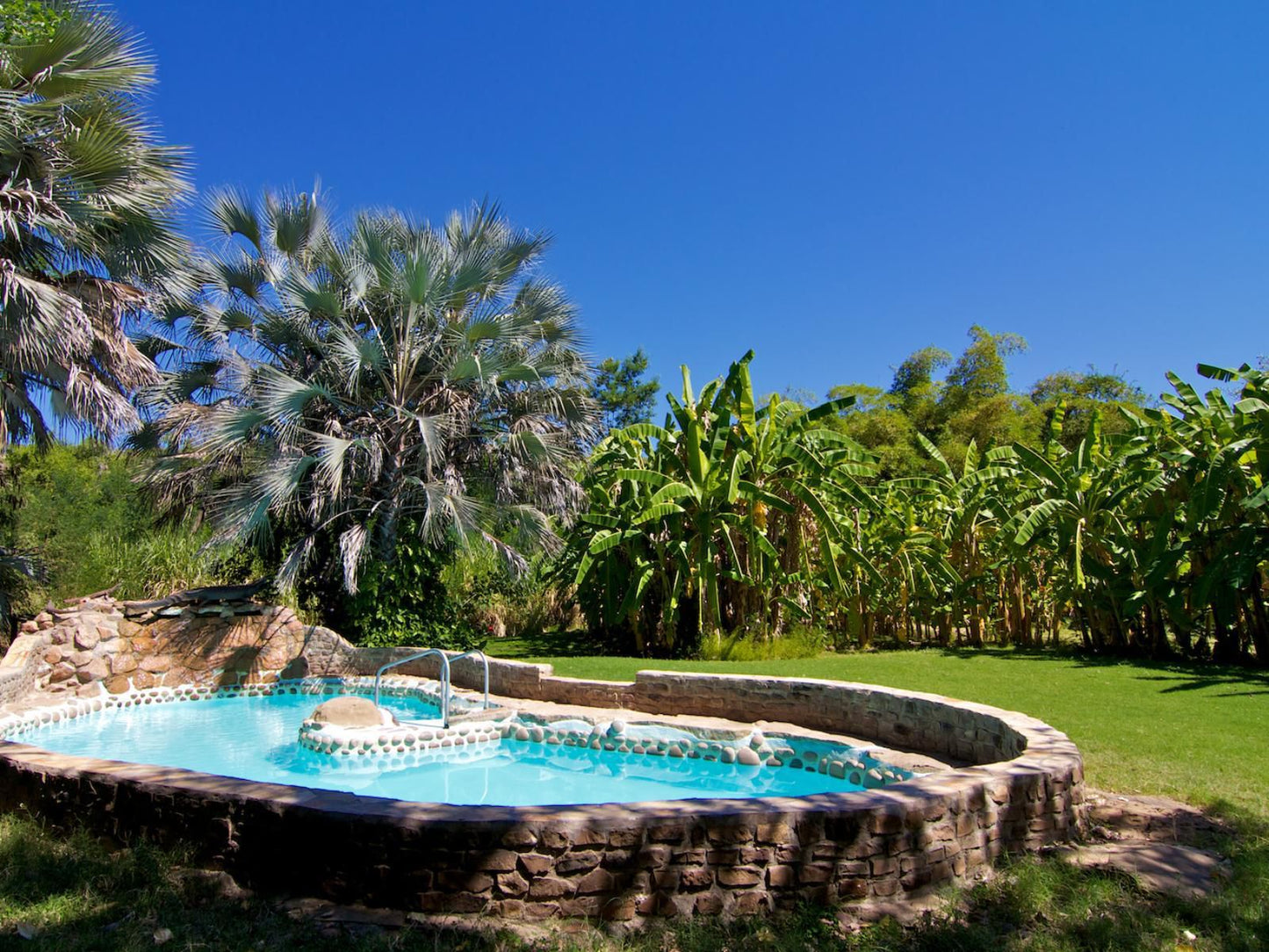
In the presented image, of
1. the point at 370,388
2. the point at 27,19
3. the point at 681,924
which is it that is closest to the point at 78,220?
the point at 27,19

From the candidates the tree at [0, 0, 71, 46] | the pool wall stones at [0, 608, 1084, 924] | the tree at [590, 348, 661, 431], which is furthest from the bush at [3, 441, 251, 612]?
the tree at [590, 348, 661, 431]

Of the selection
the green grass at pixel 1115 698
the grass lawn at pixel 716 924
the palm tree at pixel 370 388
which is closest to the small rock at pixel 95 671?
the palm tree at pixel 370 388

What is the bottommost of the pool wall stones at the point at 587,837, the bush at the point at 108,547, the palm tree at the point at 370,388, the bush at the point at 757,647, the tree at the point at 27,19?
the pool wall stones at the point at 587,837

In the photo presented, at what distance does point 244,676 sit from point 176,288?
6.16 m

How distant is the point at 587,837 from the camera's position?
3.65 m

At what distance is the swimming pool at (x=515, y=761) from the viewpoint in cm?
760

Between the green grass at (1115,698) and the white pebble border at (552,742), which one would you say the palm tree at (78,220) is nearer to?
the white pebble border at (552,742)

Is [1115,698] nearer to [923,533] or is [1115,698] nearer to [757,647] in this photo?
[757,647]

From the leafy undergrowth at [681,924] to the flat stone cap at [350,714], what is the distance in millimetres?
5405

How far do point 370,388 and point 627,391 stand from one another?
18.6 meters

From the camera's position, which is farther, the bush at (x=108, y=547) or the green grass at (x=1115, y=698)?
the bush at (x=108, y=547)

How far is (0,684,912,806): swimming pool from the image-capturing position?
24.9 ft

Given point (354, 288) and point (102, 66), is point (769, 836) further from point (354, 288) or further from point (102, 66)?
point (354, 288)

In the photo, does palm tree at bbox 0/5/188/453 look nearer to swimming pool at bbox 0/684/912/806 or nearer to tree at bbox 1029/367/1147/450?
swimming pool at bbox 0/684/912/806
